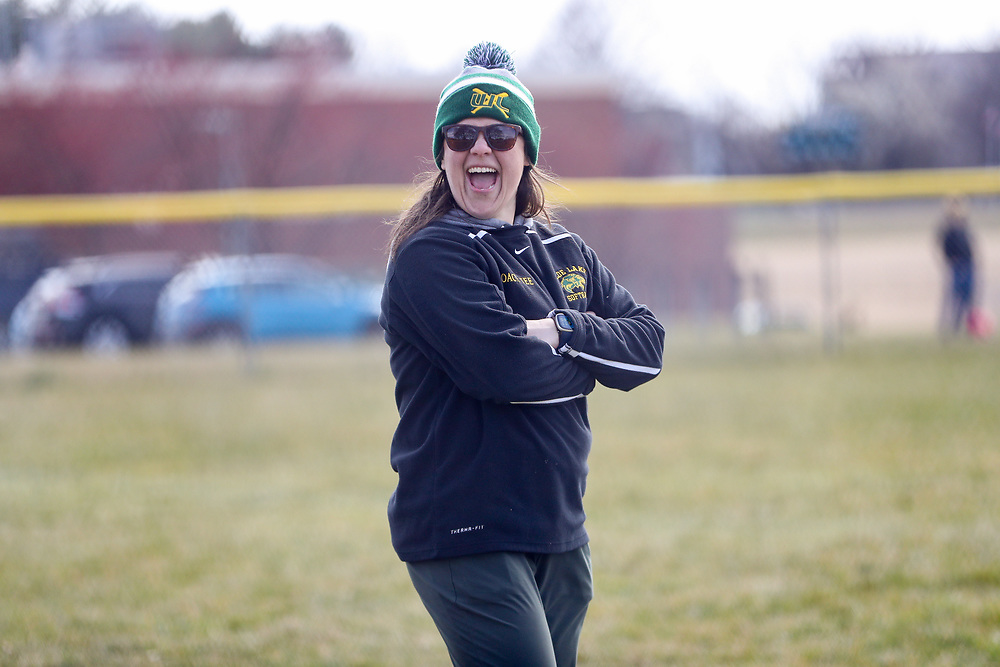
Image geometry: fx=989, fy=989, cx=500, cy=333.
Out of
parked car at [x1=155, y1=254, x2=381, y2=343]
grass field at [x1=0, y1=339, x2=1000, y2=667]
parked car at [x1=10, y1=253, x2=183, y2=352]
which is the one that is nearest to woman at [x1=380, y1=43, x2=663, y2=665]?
grass field at [x1=0, y1=339, x2=1000, y2=667]

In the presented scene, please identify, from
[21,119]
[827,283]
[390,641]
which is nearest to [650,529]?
[390,641]

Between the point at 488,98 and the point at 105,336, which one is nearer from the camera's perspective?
the point at 488,98

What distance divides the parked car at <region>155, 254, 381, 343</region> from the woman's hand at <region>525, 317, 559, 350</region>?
911cm

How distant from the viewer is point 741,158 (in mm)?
19594

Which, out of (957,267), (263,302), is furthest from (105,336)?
(957,267)

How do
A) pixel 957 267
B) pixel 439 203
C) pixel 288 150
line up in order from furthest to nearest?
pixel 288 150
pixel 957 267
pixel 439 203

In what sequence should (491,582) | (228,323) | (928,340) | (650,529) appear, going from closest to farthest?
(491,582) < (650,529) < (228,323) < (928,340)

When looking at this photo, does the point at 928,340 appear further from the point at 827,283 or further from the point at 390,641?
the point at 390,641

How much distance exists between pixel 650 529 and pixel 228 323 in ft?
24.3

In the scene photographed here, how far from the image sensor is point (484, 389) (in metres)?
2.16

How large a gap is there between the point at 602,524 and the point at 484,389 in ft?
12.5

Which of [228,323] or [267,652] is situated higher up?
[228,323]

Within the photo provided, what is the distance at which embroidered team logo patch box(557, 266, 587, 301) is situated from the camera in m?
2.43

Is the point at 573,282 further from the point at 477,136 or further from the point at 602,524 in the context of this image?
the point at 602,524
